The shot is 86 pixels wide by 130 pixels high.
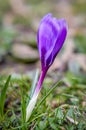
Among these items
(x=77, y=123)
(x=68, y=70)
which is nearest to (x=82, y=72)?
(x=68, y=70)

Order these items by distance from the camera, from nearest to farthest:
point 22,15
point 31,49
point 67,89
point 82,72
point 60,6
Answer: point 67,89 → point 82,72 → point 31,49 → point 22,15 → point 60,6

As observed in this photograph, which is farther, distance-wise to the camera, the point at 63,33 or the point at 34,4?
the point at 34,4

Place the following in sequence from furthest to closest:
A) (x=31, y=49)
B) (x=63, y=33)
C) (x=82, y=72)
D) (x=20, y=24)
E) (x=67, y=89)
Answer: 1. (x=20, y=24)
2. (x=31, y=49)
3. (x=82, y=72)
4. (x=67, y=89)
5. (x=63, y=33)

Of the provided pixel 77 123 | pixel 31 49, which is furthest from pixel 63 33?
pixel 31 49

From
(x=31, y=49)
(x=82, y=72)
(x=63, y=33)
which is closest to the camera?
(x=63, y=33)

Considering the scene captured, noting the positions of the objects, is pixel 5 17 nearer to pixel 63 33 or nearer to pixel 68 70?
pixel 68 70

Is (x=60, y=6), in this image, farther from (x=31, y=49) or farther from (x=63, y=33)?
(x=63, y=33)

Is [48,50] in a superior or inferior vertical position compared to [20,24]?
inferior

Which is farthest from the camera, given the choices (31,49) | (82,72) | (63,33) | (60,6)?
(60,6)

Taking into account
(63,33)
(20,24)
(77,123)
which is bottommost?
(77,123)
